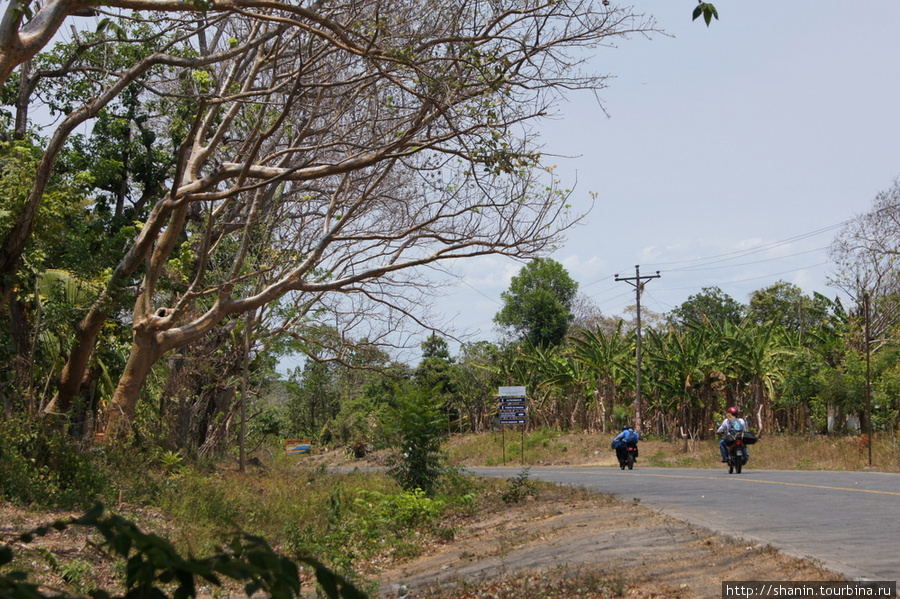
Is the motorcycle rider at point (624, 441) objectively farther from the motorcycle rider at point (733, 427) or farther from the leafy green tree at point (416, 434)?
the leafy green tree at point (416, 434)

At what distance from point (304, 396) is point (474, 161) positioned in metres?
47.0

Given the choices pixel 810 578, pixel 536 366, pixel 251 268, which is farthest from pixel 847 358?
pixel 810 578

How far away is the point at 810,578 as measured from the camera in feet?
22.8

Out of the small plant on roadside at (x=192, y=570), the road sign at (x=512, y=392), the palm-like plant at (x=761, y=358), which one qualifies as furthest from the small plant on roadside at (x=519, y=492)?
the palm-like plant at (x=761, y=358)

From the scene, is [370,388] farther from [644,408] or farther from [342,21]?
[342,21]

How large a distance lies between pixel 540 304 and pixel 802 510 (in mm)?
45311

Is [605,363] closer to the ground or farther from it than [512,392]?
farther from it

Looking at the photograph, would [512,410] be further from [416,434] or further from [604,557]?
[604,557]

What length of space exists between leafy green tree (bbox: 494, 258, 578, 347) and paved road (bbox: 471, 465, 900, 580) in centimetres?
3657

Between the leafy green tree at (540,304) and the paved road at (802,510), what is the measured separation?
36.6m

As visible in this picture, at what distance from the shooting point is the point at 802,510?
1246cm

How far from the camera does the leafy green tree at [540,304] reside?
57.8m

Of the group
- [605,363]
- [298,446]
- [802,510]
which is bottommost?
[298,446]

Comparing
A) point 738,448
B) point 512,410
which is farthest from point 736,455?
point 512,410
